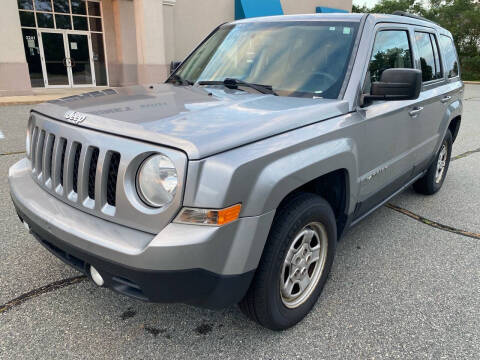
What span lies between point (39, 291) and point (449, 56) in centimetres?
489

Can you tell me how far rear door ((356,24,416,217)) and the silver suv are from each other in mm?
18

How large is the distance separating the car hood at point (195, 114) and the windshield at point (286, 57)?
0.22 meters

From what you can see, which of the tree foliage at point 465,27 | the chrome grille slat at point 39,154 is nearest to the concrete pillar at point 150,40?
the chrome grille slat at point 39,154

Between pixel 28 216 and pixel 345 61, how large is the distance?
7.49 ft

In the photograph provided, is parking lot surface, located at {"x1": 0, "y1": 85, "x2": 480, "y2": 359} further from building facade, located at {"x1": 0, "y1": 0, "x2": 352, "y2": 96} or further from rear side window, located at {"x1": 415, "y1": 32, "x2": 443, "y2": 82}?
building facade, located at {"x1": 0, "y1": 0, "x2": 352, "y2": 96}

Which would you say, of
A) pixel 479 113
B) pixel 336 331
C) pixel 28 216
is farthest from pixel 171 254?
pixel 479 113

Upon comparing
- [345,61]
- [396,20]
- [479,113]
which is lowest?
[479,113]

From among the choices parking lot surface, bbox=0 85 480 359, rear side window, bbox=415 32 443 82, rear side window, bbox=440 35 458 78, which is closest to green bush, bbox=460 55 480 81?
rear side window, bbox=440 35 458 78

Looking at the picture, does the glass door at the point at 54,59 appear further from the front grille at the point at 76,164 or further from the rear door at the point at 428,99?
the front grille at the point at 76,164

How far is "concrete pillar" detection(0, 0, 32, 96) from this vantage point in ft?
44.0

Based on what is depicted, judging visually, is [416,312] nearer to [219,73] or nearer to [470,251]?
[470,251]

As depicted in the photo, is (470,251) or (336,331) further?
(470,251)

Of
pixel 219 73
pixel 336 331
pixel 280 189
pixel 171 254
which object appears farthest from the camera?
pixel 219 73

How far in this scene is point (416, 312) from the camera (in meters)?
2.58
